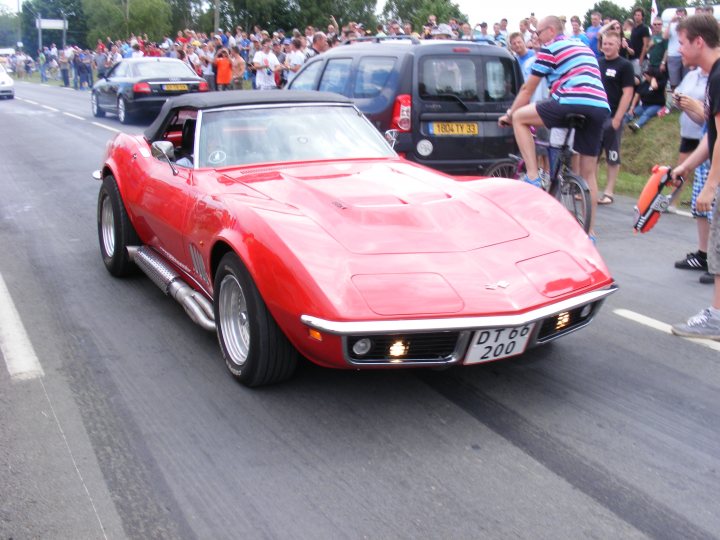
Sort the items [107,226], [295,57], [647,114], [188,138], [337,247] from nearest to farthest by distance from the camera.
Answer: [337,247] < [188,138] < [107,226] < [647,114] < [295,57]

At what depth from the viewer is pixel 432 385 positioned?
165 inches

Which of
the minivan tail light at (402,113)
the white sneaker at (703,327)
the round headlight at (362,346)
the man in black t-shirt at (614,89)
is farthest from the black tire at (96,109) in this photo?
the round headlight at (362,346)

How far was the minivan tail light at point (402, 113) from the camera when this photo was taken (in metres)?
8.41

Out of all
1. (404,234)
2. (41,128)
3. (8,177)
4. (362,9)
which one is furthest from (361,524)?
(362,9)

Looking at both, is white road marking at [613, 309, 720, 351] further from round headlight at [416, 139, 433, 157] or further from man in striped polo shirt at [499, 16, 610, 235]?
round headlight at [416, 139, 433, 157]

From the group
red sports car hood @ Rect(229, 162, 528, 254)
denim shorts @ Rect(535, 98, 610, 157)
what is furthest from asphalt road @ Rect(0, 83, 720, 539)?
denim shorts @ Rect(535, 98, 610, 157)

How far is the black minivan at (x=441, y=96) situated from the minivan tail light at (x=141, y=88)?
430 inches

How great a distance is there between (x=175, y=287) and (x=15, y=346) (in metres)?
0.98

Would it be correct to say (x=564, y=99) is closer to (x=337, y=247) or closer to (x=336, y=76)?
(x=336, y=76)

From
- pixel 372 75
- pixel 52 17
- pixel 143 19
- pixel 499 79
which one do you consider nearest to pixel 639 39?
pixel 499 79

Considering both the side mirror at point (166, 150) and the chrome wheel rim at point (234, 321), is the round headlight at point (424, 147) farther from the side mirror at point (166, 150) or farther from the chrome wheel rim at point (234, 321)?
the chrome wheel rim at point (234, 321)

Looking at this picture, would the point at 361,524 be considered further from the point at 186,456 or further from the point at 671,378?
the point at 671,378

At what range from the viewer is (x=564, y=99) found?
7.12 meters

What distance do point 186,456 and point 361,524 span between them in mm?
911
